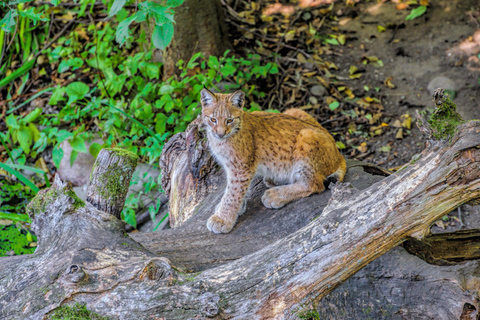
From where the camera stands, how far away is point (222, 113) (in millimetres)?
4012

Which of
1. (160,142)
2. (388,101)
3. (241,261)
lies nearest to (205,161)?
(160,142)

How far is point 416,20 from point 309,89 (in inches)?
93.6

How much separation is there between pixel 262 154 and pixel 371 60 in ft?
13.2

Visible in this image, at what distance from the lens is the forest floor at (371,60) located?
21.7 ft

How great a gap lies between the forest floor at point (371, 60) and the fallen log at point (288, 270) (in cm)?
343

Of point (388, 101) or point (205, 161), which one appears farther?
point (388, 101)

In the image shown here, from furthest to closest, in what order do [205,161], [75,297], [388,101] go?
1. [388,101]
2. [205,161]
3. [75,297]

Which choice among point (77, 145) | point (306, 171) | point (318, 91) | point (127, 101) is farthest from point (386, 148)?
point (77, 145)

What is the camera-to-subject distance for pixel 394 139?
647cm

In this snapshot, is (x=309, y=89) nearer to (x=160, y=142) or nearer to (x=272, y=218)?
(x=160, y=142)

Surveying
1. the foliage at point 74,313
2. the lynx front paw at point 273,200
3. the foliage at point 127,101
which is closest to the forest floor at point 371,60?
the foliage at point 127,101

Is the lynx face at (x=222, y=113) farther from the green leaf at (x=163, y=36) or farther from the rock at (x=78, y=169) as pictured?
the rock at (x=78, y=169)

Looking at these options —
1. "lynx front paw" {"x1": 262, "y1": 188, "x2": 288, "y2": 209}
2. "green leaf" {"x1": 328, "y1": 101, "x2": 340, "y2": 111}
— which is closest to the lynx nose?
"lynx front paw" {"x1": 262, "y1": 188, "x2": 288, "y2": 209}

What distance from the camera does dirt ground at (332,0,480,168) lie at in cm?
651
